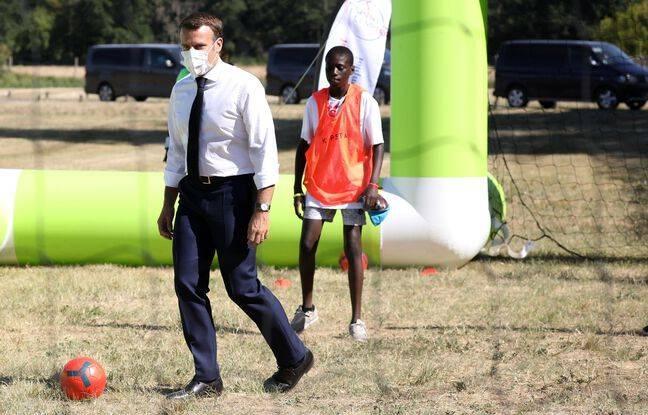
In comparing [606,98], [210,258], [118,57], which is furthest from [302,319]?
[118,57]

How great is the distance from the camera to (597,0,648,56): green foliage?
20.1 metres

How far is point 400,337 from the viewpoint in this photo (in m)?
6.04

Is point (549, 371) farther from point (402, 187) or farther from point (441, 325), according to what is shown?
point (402, 187)

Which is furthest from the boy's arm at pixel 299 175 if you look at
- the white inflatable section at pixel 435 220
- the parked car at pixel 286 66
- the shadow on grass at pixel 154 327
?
the parked car at pixel 286 66

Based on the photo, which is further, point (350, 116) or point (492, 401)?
point (350, 116)

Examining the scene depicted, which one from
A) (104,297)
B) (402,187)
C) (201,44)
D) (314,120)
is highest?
(201,44)

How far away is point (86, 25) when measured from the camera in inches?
2212

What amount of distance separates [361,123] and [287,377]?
170 cm

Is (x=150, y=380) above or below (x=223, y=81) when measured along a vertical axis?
below

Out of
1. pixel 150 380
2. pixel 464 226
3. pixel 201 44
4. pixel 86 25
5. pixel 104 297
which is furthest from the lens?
pixel 86 25

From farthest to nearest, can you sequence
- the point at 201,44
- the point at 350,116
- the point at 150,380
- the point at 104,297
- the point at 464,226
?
the point at 464,226, the point at 104,297, the point at 350,116, the point at 150,380, the point at 201,44

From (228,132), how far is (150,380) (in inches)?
50.4

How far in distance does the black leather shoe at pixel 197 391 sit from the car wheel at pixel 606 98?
2074 centimetres

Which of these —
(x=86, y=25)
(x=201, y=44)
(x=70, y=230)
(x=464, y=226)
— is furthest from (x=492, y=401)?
(x=86, y=25)
